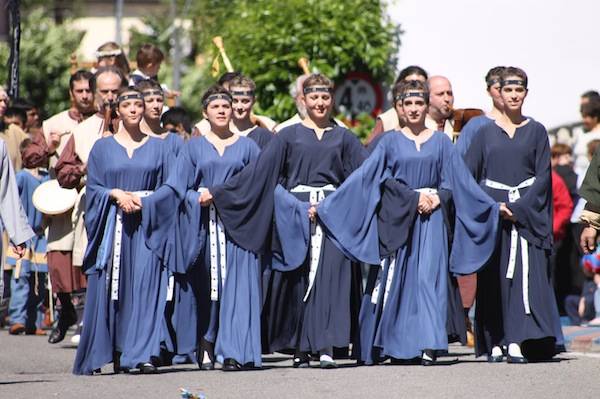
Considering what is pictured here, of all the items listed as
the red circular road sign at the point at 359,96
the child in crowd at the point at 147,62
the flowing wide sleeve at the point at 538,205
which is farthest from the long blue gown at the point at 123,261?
the red circular road sign at the point at 359,96

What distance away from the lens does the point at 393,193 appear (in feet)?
44.9

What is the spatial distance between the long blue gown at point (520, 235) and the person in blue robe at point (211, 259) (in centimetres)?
172

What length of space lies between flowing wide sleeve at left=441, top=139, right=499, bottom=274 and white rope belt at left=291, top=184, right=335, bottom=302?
2.95ft

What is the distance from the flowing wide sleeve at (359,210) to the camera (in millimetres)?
13648

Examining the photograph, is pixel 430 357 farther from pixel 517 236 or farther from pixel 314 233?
pixel 314 233

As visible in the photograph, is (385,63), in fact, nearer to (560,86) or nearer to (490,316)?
(560,86)

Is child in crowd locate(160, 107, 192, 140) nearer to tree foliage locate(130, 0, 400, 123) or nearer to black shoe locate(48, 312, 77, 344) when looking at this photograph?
black shoe locate(48, 312, 77, 344)

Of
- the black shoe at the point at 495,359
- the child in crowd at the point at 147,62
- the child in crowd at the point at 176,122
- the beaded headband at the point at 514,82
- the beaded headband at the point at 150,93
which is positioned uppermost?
the child in crowd at the point at 147,62

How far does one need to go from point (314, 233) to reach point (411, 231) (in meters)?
0.72

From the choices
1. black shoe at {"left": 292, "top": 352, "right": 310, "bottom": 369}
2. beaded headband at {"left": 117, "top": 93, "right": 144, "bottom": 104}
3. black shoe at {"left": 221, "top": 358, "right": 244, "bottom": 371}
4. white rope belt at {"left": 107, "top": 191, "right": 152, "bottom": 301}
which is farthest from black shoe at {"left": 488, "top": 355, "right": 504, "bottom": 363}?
beaded headband at {"left": 117, "top": 93, "right": 144, "bottom": 104}

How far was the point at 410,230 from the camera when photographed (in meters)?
13.7

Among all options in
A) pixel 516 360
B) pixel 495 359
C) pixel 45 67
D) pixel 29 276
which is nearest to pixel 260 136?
pixel 495 359

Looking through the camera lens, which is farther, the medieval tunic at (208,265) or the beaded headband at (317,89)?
the beaded headband at (317,89)

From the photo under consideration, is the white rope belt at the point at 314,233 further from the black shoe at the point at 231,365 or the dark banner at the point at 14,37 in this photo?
the dark banner at the point at 14,37
